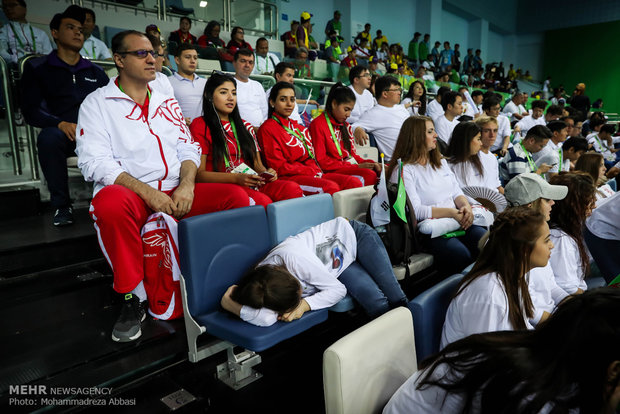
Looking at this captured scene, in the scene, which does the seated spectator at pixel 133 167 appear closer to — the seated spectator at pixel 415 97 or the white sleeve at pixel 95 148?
the white sleeve at pixel 95 148

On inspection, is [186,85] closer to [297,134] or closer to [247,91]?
[247,91]

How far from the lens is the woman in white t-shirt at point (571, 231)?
2.00 metres

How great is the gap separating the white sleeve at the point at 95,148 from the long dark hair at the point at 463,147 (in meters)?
2.48

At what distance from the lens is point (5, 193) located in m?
2.55

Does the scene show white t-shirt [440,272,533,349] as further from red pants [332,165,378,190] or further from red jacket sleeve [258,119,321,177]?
red pants [332,165,378,190]

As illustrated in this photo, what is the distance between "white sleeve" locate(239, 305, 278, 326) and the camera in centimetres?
155

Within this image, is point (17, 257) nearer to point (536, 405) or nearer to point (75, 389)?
point (75, 389)

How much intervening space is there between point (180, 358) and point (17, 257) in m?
1.05

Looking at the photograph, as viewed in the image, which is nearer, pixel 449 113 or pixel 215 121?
pixel 215 121

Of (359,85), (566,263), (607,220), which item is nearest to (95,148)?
(566,263)

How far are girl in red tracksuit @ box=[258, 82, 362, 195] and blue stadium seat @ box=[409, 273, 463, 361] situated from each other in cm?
154

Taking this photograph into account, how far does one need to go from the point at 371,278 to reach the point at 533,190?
106 centimetres

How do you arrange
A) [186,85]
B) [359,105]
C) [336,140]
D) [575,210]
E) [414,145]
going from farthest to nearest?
[359,105], [186,85], [336,140], [414,145], [575,210]

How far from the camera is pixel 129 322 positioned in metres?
1.67
